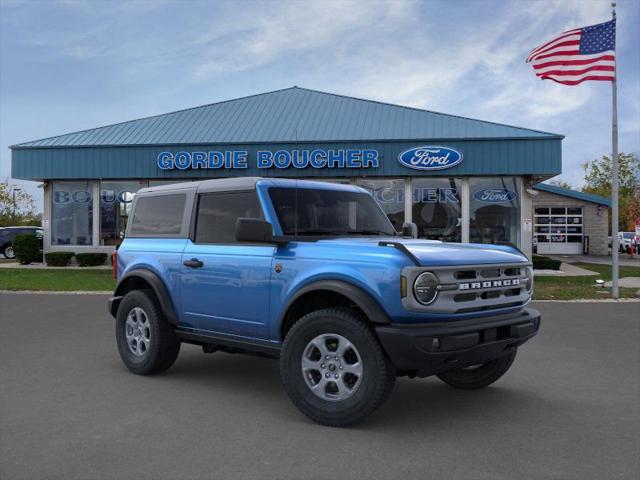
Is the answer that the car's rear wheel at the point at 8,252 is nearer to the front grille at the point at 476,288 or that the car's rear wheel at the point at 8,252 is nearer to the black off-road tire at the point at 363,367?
the black off-road tire at the point at 363,367

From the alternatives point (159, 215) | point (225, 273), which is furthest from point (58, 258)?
point (225, 273)

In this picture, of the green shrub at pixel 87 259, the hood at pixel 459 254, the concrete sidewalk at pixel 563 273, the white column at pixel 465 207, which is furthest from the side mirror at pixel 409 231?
the green shrub at pixel 87 259

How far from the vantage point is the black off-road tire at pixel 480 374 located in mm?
5855

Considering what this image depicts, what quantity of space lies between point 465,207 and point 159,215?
1779 cm

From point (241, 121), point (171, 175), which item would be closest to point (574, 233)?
point (241, 121)

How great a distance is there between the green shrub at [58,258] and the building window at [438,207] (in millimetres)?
13561

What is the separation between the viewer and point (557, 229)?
124 feet

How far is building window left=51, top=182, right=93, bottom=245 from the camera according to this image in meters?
25.7

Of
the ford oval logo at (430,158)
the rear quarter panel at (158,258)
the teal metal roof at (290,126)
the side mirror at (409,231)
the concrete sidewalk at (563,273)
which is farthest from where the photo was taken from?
the teal metal roof at (290,126)

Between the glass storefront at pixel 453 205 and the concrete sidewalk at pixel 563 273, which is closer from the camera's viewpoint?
the concrete sidewalk at pixel 563 273

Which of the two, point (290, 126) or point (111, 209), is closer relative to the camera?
point (290, 126)

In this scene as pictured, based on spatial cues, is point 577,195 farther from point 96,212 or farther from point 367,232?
point 367,232

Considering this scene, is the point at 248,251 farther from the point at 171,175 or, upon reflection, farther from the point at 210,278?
the point at 171,175

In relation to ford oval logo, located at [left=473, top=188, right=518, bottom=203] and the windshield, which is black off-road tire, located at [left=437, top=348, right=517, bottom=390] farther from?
ford oval logo, located at [left=473, top=188, right=518, bottom=203]
